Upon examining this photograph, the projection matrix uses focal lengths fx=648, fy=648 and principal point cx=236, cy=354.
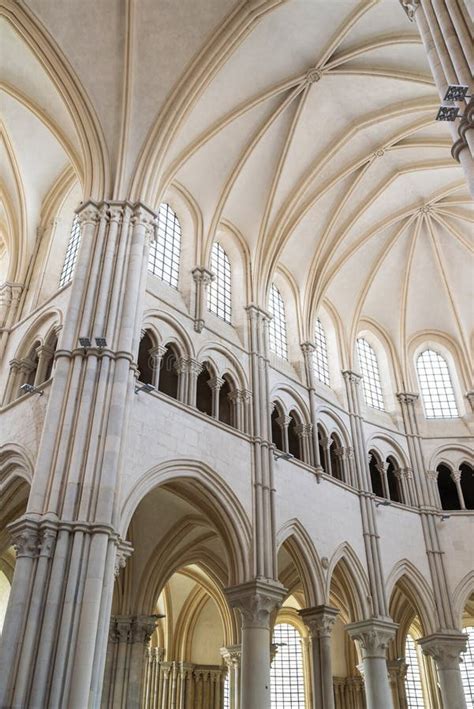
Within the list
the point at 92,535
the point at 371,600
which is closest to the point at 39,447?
the point at 92,535

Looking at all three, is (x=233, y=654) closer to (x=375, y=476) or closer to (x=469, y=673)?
(x=375, y=476)

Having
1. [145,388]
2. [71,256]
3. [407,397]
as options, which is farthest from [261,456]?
[407,397]

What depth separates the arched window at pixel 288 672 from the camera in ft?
84.3

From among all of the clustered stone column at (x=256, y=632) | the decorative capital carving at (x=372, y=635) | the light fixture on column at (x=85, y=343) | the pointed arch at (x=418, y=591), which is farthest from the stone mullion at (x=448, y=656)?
the light fixture on column at (x=85, y=343)

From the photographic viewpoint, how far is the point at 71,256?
20.3 meters

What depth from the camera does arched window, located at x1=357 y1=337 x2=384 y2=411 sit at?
26.5m

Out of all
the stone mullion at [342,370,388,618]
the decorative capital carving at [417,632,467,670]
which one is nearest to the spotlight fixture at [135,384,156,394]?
the stone mullion at [342,370,388,618]

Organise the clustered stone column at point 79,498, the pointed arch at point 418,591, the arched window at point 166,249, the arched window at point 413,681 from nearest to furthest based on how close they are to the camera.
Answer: the clustered stone column at point 79,498
the arched window at point 166,249
the pointed arch at point 418,591
the arched window at point 413,681

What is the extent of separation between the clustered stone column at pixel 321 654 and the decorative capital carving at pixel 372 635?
2120 millimetres

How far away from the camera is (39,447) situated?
13.6m

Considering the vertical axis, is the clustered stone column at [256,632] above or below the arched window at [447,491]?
below

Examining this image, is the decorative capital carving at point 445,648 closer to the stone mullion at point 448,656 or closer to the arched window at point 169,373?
the stone mullion at point 448,656

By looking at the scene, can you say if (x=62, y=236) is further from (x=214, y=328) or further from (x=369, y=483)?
Answer: (x=369, y=483)

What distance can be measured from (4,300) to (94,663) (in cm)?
1244
